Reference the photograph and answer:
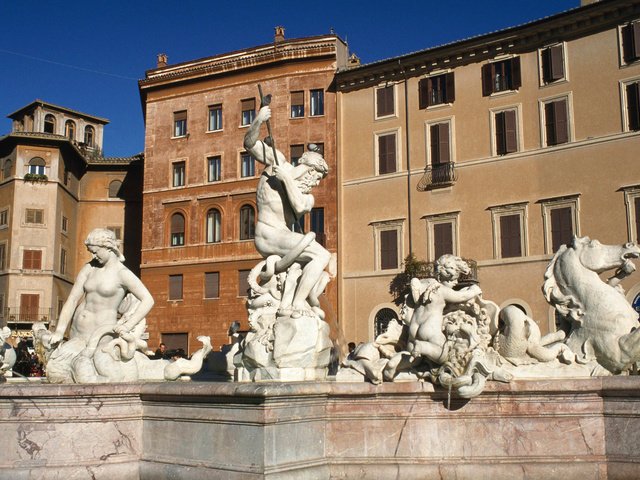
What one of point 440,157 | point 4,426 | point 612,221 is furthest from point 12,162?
point 4,426

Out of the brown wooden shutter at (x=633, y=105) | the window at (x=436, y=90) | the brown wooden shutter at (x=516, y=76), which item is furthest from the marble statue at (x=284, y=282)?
the window at (x=436, y=90)

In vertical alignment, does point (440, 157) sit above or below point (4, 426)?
above

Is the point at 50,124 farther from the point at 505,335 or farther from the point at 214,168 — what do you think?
the point at 505,335

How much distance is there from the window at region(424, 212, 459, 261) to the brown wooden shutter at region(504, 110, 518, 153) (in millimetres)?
3510

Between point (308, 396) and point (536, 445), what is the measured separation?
1679mm

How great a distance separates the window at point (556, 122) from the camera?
29422 millimetres

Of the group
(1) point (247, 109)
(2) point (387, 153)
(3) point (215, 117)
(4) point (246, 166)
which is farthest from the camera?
(3) point (215, 117)

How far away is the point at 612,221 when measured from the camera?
2772cm

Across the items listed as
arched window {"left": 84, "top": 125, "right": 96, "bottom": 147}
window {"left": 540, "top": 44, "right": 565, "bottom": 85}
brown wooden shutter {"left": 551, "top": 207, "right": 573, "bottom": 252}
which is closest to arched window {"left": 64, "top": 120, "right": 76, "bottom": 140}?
arched window {"left": 84, "top": 125, "right": 96, "bottom": 147}

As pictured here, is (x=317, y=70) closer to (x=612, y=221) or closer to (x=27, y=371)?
(x=612, y=221)

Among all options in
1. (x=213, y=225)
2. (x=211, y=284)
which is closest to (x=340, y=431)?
(x=211, y=284)

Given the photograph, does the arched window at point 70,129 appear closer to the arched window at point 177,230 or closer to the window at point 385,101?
the arched window at point 177,230

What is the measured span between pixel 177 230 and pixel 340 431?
3474cm

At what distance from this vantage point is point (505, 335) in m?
6.02
